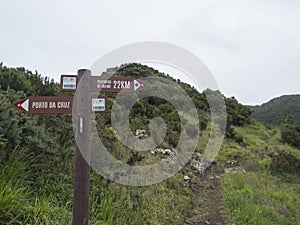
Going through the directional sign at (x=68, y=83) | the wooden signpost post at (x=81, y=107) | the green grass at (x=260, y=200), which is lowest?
the green grass at (x=260, y=200)

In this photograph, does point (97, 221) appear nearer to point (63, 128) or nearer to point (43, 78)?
point (63, 128)

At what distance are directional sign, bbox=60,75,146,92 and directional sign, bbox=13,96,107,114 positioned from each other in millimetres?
123

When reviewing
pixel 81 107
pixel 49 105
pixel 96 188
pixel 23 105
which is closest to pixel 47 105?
pixel 49 105

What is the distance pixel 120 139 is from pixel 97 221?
122 inches

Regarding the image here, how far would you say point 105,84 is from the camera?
3477 millimetres

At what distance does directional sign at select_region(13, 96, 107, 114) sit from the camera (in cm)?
328

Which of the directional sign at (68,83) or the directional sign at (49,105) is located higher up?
the directional sign at (68,83)

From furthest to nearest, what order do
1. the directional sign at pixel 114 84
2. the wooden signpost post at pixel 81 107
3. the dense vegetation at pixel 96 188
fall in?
the dense vegetation at pixel 96 188 < the directional sign at pixel 114 84 < the wooden signpost post at pixel 81 107

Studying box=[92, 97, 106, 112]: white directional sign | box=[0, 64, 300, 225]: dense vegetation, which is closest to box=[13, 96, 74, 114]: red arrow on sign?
box=[92, 97, 106, 112]: white directional sign

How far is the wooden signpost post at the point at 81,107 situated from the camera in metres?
3.05

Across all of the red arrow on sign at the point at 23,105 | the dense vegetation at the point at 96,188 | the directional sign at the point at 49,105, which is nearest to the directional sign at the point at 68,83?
the directional sign at the point at 49,105

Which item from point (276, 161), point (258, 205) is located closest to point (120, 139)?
point (258, 205)

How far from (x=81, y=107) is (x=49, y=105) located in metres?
0.39

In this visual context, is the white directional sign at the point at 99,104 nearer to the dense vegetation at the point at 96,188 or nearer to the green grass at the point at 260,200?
the dense vegetation at the point at 96,188
